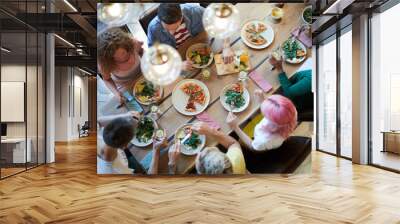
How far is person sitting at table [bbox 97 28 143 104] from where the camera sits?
230 inches

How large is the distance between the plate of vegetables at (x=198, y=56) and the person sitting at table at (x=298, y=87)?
997 mm

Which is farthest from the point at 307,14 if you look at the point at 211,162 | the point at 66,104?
the point at 66,104

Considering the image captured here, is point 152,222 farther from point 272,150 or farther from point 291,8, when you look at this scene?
point 291,8

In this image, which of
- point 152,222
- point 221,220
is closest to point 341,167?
point 221,220

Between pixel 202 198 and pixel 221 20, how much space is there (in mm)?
2577

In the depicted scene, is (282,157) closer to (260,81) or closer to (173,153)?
(260,81)

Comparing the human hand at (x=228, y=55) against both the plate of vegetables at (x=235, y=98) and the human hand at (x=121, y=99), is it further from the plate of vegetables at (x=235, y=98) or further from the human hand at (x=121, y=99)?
the human hand at (x=121, y=99)

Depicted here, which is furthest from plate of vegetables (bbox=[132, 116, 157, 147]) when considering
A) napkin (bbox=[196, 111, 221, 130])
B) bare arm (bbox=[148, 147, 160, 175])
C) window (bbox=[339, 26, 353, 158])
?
window (bbox=[339, 26, 353, 158])

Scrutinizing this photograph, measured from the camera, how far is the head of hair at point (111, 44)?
585 centimetres

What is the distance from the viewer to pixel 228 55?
5.92 m

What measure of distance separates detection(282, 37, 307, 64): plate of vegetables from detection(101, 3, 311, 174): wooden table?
76 millimetres

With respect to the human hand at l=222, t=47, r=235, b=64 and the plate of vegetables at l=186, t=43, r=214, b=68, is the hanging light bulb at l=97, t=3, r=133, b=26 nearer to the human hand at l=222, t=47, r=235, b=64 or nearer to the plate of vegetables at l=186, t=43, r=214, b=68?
the plate of vegetables at l=186, t=43, r=214, b=68

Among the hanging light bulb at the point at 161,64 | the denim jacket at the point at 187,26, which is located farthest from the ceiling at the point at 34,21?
the hanging light bulb at the point at 161,64

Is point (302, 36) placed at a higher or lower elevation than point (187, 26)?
lower
